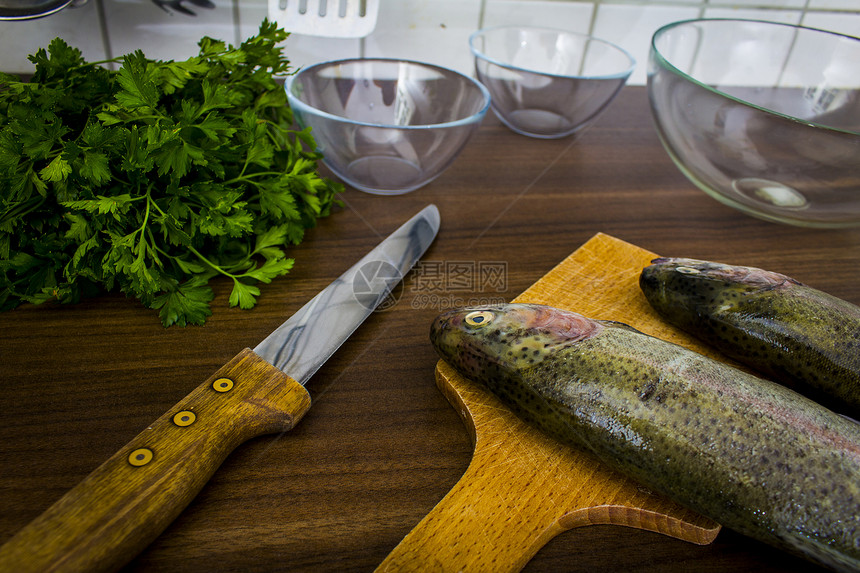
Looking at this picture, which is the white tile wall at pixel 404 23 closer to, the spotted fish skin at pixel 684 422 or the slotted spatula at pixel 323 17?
the slotted spatula at pixel 323 17

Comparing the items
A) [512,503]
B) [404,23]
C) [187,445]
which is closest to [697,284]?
[512,503]

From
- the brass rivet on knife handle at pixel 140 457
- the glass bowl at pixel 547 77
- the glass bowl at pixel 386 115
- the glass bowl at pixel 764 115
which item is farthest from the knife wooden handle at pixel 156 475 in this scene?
the glass bowl at pixel 547 77

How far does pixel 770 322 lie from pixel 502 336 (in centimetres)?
35

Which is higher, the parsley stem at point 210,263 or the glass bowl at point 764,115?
the glass bowl at point 764,115

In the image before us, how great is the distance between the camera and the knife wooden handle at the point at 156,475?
17.7 inches

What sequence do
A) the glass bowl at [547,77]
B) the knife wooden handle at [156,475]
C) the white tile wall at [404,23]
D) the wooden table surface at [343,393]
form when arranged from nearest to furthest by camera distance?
the knife wooden handle at [156,475] → the wooden table surface at [343,393] → the glass bowl at [547,77] → the white tile wall at [404,23]

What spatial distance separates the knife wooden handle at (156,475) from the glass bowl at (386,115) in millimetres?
464

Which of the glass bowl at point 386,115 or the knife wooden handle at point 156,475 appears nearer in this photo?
the knife wooden handle at point 156,475

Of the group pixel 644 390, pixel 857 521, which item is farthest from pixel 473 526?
pixel 857 521

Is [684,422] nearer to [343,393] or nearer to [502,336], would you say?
[502,336]

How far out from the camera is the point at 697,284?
0.77m

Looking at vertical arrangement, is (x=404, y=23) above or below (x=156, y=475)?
above

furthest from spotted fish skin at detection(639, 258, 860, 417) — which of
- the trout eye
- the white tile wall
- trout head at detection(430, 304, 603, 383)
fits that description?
the white tile wall

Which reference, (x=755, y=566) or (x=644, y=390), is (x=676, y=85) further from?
(x=755, y=566)
